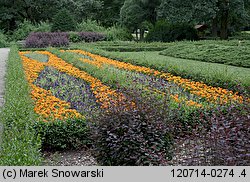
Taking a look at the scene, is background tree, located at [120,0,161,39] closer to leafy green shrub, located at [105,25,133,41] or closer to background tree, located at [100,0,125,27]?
leafy green shrub, located at [105,25,133,41]

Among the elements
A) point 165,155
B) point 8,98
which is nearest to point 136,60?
point 8,98

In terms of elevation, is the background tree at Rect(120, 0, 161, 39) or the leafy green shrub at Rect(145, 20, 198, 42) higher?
the background tree at Rect(120, 0, 161, 39)

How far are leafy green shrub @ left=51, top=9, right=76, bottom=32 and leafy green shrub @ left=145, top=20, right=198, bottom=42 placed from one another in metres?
7.02

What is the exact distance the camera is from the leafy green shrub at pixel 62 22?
3050cm

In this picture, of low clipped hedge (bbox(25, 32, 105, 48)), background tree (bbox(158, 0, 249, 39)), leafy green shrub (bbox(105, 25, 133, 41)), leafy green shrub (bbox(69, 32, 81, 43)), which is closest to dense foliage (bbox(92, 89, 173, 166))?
low clipped hedge (bbox(25, 32, 105, 48))

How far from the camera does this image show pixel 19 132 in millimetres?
4352

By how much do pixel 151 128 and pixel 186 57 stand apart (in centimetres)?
1340

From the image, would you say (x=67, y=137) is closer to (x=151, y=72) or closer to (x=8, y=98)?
(x=8, y=98)

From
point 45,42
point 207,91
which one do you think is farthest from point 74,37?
point 207,91

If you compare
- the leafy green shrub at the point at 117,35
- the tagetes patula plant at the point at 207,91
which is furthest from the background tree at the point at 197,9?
the tagetes patula plant at the point at 207,91

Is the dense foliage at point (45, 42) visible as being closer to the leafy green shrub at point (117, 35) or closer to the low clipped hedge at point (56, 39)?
the low clipped hedge at point (56, 39)

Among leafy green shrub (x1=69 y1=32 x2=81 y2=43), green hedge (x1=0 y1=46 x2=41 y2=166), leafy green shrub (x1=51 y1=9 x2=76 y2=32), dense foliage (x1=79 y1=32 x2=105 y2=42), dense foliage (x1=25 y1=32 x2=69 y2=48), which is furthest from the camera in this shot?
leafy green shrub (x1=51 y1=9 x2=76 y2=32)

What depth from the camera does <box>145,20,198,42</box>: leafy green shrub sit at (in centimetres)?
2880

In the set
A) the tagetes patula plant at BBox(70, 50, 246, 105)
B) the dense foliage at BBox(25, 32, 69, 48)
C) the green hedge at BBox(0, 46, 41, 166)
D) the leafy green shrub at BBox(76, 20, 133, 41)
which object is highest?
the leafy green shrub at BBox(76, 20, 133, 41)
